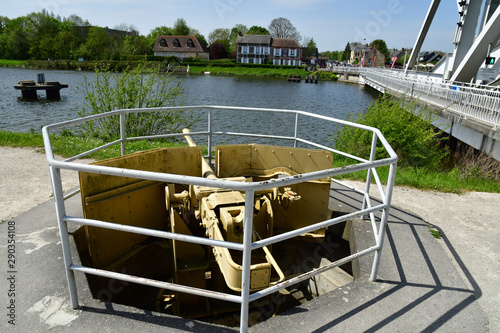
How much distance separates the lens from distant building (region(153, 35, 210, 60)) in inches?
4075

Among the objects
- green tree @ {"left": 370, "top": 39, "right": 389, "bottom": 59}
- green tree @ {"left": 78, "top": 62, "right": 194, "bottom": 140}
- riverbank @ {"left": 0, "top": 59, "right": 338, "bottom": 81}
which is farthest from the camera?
green tree @ {"left": 370, "top": 39, "right": 389, "bottom": 59}

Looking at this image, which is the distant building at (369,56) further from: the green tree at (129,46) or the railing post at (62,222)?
the railing post at (62,222)

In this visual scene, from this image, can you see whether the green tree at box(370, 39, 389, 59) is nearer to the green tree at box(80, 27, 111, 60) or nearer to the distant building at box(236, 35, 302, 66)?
the distant building at box(236, 35, 302, 66)

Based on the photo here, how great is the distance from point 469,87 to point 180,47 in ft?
328

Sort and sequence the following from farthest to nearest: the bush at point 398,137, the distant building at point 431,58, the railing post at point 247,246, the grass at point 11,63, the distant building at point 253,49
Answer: the distant building at point 431,58, the distant building at point 253,49, the grass at point 11,63, the bush at point 398,137, the railing post at point 247,246

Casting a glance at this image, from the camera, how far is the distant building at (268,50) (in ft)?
335

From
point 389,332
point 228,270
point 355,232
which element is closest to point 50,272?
point 228,270

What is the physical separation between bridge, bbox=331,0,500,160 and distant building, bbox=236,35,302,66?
58.1m

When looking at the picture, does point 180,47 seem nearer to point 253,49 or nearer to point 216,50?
point 216,50

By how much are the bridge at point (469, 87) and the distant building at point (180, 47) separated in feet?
226

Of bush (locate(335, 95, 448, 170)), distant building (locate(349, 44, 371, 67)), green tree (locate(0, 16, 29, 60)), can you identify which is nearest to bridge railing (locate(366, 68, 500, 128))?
bush (locate(335, 95, 448, 170))

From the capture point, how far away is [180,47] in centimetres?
10488

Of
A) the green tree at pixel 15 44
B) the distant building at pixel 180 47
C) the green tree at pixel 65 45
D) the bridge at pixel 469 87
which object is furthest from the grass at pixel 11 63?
the bridge at pixel 469 87

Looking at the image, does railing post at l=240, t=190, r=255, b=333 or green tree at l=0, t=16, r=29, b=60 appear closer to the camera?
railing post at l=240, t=190, r=255, b=333
